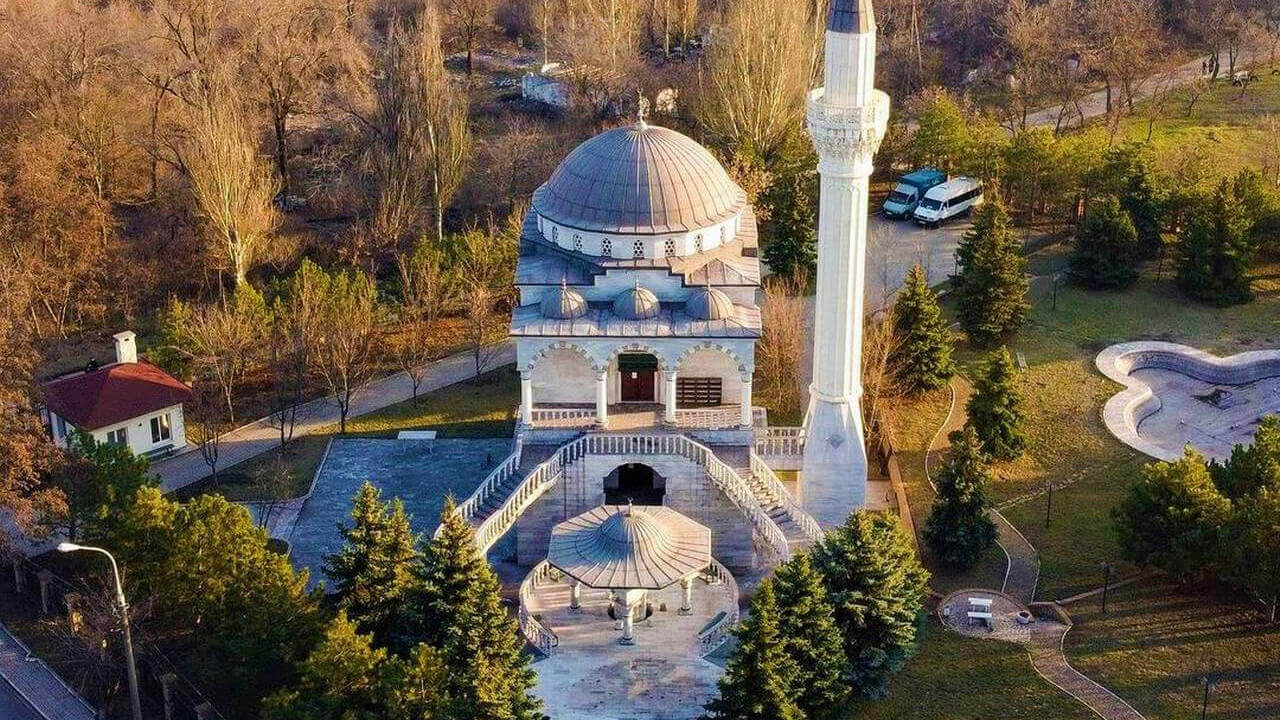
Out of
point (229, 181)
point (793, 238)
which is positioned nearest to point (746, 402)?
point (793, 238)

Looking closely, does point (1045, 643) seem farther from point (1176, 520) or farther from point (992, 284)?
point (992, 284)

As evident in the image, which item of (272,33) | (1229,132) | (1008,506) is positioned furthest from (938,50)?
(1008,506)

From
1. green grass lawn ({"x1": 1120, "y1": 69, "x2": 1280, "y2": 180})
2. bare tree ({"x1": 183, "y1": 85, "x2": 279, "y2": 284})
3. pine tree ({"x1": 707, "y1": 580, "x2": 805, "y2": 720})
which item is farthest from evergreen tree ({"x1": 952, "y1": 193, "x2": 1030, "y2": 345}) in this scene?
bare tree ({"x1": 183, "y1": 85, "x2": 279, "y2": 284})

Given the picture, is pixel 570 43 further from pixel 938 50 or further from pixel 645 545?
pixel 645 545

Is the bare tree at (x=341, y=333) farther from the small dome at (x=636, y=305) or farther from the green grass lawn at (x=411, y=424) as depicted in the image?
the small dome at (x=636, y=305)

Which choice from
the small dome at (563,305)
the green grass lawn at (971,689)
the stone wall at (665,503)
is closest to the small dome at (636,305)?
the small dome at (563,305)
